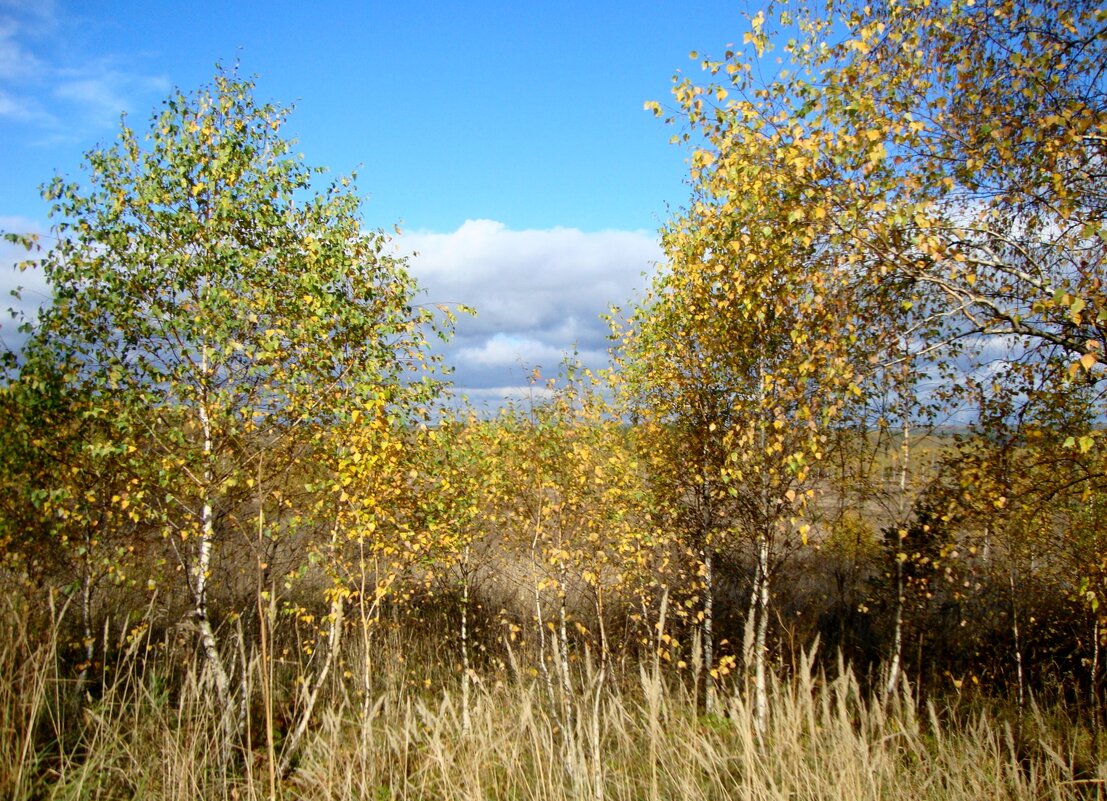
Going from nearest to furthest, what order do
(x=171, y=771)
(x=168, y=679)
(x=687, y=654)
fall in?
(x=171, y=771), (x=168, y=679), (x=687, y=654)

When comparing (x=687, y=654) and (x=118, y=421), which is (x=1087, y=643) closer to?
(x=687, y=654)

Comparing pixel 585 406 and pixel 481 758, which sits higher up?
pixel 585 406

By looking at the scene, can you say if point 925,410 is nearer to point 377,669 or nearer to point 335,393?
point 335,393

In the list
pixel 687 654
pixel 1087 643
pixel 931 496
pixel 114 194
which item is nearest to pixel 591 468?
pixel 931 496

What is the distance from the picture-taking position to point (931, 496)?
23.0ft

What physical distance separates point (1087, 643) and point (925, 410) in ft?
23.8

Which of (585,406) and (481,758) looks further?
(585,406)

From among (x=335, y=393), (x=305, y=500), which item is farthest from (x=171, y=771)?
(x=305, y=500)

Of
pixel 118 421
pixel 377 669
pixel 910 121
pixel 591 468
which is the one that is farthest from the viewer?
pixel 377 669

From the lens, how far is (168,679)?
7582mm

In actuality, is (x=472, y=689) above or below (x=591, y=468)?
below

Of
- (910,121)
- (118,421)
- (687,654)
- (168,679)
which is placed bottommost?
(687,654)

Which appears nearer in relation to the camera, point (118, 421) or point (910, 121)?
point (910, 121)

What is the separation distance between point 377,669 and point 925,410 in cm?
949
